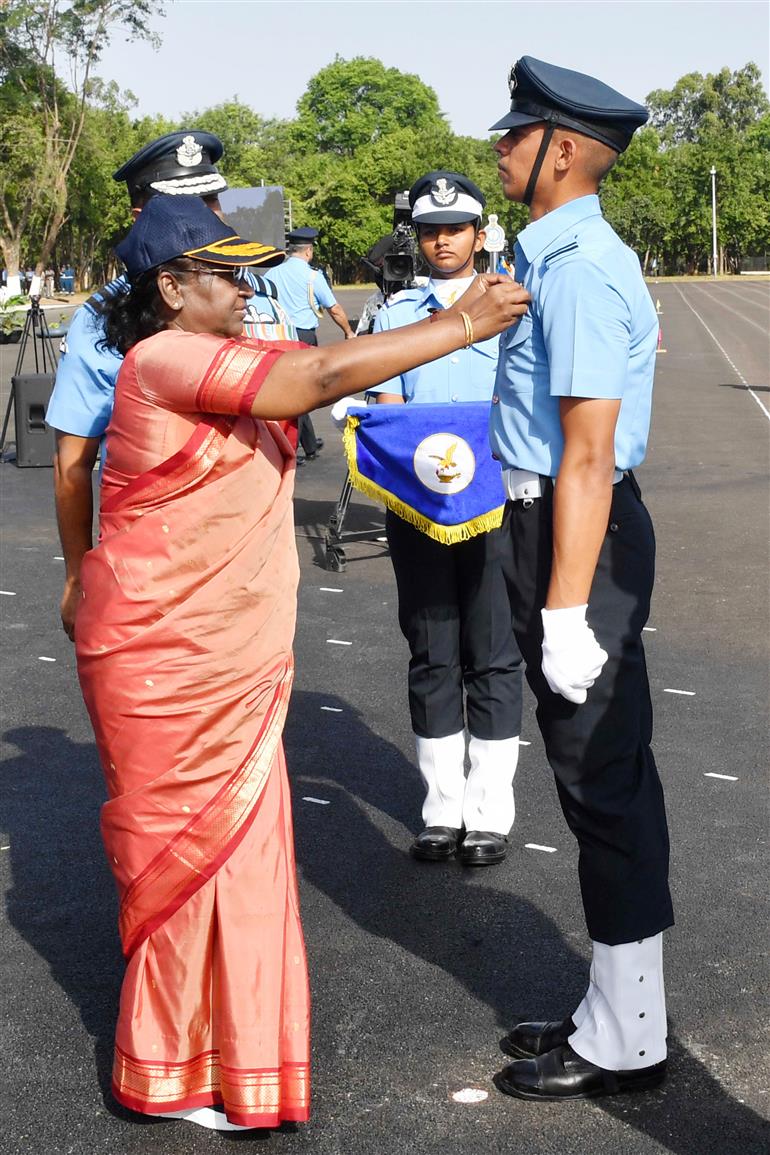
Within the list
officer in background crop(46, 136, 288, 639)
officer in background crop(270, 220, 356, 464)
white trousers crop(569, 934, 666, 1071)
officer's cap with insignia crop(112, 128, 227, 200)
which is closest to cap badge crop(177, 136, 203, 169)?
officer's cap with insignia crop(112, 128, 227, 200)

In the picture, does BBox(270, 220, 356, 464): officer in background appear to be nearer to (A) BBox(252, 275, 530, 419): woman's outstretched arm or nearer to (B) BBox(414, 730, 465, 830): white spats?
(B) BBox(414, 730, 465, 830): white spats

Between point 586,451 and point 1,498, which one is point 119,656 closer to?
point 586,451

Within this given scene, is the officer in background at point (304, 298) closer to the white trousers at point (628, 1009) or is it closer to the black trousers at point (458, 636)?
the black trousers at point (458, 636)

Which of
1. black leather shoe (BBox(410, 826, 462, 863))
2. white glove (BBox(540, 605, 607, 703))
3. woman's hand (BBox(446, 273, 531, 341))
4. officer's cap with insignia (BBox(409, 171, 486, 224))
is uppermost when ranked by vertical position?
officer's cap with insignia (BBox(409, 171, 486, 224))

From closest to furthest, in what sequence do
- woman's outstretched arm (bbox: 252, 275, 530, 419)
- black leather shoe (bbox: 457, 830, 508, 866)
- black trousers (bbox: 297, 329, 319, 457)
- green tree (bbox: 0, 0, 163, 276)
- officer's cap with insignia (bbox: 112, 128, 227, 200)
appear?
woman's outstretched arm (bbox: 252, 275, 530, 419) < officer's cap with insignia (bbox: 112, 128, 227, 200) < black leather shoe (bbox: 457, 830, 508, 866) < black trousers (bbox: 297, 329, 319, 457) < green tree (bbox: 0, 0, 163, 276)

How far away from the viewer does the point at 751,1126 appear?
3041mm

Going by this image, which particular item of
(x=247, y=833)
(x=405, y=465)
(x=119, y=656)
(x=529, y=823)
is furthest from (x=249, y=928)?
(x=405, y=465)

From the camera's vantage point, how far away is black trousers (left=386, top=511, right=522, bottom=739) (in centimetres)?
470

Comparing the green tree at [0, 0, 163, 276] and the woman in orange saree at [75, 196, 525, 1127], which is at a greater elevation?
the green tree at [0, 0, 163, 276]

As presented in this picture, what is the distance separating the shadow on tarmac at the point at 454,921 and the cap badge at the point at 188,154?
2246 millimetres

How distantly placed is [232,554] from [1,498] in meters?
9.56

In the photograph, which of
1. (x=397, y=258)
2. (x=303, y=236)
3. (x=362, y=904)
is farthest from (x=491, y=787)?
(x=303, y=236)

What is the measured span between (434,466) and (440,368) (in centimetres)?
36

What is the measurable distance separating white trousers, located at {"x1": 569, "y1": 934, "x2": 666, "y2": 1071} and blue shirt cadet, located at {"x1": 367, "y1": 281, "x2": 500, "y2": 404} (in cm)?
227
